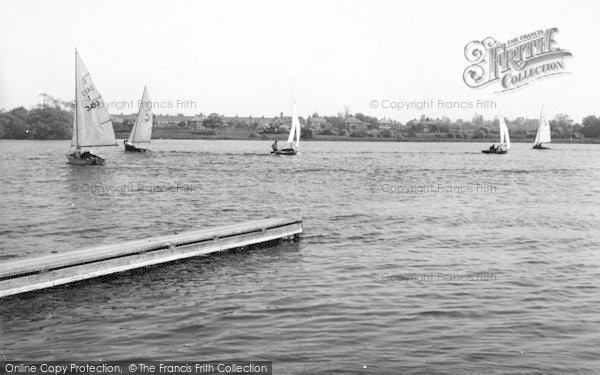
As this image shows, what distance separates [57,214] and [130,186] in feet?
51.0

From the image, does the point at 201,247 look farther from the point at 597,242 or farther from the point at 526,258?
the point at 597,242

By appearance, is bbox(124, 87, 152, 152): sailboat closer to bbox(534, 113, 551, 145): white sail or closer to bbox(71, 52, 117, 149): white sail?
Result: bbox(71, 52, 117, 149): white sail

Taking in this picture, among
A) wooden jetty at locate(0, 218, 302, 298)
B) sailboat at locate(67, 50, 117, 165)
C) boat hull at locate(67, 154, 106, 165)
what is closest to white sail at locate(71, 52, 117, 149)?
sailboat at locate(67, 50, 117, 165)

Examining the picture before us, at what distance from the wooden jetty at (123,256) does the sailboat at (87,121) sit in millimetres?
43253

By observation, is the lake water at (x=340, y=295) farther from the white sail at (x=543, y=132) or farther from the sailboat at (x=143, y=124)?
the white sail at (x=543, y=132)

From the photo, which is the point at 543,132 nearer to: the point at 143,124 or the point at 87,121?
the point at 143,124

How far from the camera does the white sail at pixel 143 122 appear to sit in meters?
96.4

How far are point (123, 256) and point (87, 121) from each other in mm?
48066

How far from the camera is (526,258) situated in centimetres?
2153

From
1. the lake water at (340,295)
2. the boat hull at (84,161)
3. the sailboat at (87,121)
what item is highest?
the sailboat at (87,121)

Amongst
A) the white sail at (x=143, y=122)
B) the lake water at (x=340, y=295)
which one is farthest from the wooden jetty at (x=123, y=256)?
the white sail at (x=143, y=122)

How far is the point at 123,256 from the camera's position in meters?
17.9

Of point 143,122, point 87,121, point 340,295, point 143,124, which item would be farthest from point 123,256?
point 143,124

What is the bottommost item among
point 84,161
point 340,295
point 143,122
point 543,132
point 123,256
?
point 340,295
